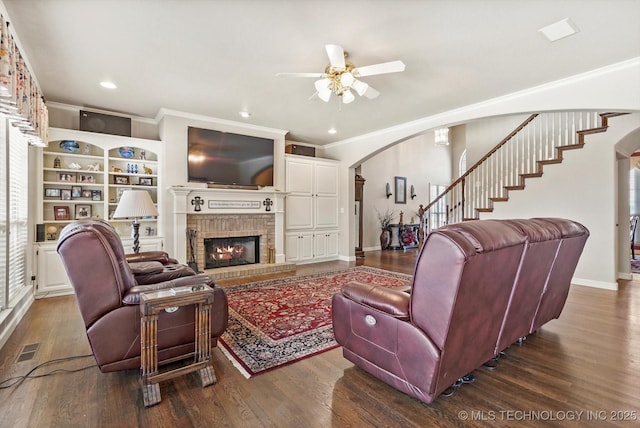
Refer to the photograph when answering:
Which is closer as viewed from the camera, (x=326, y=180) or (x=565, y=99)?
(x=565, y=99)

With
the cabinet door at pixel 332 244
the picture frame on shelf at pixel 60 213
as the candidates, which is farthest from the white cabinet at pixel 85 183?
the cabinet door at pixel 332 244

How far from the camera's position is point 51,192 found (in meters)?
4.22

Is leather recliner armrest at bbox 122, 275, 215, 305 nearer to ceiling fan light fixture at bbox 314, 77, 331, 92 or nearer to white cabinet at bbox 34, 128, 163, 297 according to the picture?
ceiling fan light fixture at bbox 314, 77, 331, 92

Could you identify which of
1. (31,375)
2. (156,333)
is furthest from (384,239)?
(31,375)

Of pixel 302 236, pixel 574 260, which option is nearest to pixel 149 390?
pixel 574 260

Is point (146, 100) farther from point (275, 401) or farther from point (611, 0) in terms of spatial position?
point (611, 0)

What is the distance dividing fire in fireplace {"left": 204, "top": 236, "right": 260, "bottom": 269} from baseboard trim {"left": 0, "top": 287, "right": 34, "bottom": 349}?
225 centimetres

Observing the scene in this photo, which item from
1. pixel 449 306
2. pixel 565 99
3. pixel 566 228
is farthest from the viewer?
pixel 565 99

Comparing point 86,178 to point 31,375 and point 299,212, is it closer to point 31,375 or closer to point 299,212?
point 31,375

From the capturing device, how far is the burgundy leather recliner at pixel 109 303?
178 cm

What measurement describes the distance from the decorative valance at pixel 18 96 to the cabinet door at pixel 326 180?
4342 mm

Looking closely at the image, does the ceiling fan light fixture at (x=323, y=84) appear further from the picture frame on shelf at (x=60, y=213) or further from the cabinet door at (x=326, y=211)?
the picture frame on shelf at (x=60, y=213)

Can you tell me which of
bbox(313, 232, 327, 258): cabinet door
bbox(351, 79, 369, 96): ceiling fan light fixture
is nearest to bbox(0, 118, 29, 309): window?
bbox(351, 79, 369, 96): ceiling fan light fixture

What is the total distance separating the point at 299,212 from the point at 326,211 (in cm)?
68
